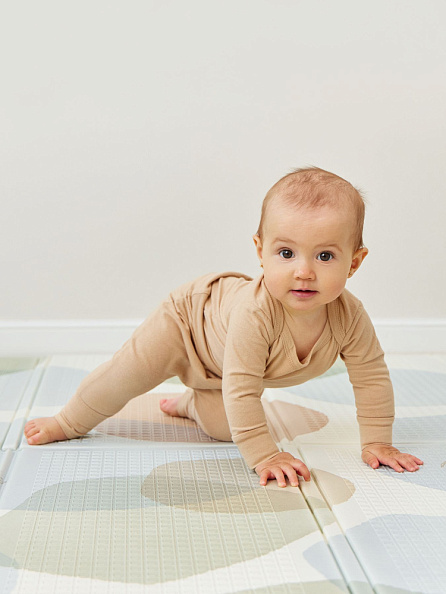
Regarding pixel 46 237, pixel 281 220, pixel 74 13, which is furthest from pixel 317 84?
pixel 281 220

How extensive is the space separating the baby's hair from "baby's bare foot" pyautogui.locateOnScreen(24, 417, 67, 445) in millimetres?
570

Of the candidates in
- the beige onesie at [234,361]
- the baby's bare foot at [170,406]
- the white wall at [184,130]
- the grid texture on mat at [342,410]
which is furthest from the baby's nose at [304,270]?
the white wall at [184,130]

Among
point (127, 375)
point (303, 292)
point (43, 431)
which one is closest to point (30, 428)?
point (43, 431)

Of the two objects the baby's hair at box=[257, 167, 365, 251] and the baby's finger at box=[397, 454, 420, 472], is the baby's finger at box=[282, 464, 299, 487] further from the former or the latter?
the baby's hair at box=[257, 167, 365, 251]

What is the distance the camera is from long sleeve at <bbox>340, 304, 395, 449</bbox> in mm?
1281

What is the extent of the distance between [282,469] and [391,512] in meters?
0.19

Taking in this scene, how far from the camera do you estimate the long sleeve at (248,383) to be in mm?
1204

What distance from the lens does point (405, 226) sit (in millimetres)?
2119

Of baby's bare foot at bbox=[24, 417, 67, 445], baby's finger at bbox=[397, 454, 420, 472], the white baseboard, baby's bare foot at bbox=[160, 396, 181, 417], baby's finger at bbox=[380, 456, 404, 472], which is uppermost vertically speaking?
baby's bare foot at bbox=[24, 417, 67, 445]

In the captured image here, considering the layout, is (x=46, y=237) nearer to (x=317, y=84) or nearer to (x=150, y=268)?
(x=150, y=268)

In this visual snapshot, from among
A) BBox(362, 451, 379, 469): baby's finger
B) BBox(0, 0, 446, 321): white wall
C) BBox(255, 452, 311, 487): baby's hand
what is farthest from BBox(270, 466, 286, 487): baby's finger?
BBox(0, 0, 446, 321): white wall

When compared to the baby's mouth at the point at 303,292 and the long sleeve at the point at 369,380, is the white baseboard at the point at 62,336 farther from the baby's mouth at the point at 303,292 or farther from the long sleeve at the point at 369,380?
the baby's mouth at the point at 303,292

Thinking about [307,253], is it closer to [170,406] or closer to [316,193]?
[316,193]

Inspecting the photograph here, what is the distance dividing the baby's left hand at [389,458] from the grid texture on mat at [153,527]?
179 mm
